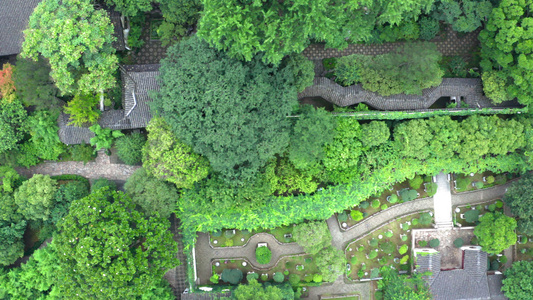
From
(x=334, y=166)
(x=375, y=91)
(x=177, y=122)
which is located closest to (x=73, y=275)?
(x=177, y=122)

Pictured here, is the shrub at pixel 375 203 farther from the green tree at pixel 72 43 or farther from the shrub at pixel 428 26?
the green tree at pixel 72 43

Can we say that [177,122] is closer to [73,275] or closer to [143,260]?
[143,260]

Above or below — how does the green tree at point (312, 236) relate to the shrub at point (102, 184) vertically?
below

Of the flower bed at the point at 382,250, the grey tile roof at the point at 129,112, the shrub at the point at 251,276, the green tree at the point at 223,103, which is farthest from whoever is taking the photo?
the flower bed at the point at 382,250

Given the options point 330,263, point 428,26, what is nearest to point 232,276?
point 330,263

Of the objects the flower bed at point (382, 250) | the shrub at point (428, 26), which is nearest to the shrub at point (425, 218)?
the flower bed at point (382, 250)

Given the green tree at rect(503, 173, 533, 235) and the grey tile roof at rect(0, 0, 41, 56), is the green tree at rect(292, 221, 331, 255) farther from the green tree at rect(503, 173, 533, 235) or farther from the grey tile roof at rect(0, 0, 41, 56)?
the grey tile roof at rect(0, 0, 41, 56)

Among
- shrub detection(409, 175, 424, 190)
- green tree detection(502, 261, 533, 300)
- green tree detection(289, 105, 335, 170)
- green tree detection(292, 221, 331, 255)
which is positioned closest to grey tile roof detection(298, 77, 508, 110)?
green tree detection(289, 105, 335, 170)
